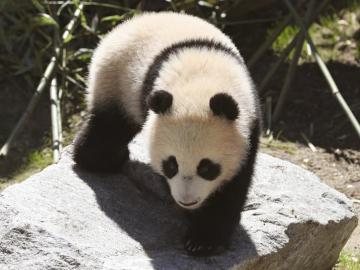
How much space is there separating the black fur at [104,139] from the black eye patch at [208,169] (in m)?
0.91

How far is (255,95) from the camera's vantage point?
11.9 feet

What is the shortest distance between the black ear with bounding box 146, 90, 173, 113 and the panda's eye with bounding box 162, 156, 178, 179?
214 mm

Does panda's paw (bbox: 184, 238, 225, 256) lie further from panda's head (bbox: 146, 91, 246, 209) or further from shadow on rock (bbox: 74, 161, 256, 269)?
panda's head (bbox: 146, 91, 246, 209)

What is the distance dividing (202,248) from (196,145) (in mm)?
503

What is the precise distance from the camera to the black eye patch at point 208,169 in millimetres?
3184

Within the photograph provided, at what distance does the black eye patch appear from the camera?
318 centimetres

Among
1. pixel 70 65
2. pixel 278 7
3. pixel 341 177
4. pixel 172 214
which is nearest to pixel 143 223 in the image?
pixel 172 214

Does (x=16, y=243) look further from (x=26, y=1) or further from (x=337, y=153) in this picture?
(x=26, y=1)

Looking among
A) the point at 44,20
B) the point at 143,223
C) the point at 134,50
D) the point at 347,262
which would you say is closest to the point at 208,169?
the point at 143,223

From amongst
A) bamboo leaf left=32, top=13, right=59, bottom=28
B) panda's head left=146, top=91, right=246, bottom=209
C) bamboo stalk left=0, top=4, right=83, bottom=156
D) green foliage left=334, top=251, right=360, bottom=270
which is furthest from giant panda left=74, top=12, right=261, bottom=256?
bamboo leaf left=32, top=13, right=59, bottom=28

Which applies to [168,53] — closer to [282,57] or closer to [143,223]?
[143,223]

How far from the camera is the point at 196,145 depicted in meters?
3.15

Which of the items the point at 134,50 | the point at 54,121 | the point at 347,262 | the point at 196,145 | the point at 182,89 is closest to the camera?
the point at 196,145

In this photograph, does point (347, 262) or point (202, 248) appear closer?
point (202, 248)
